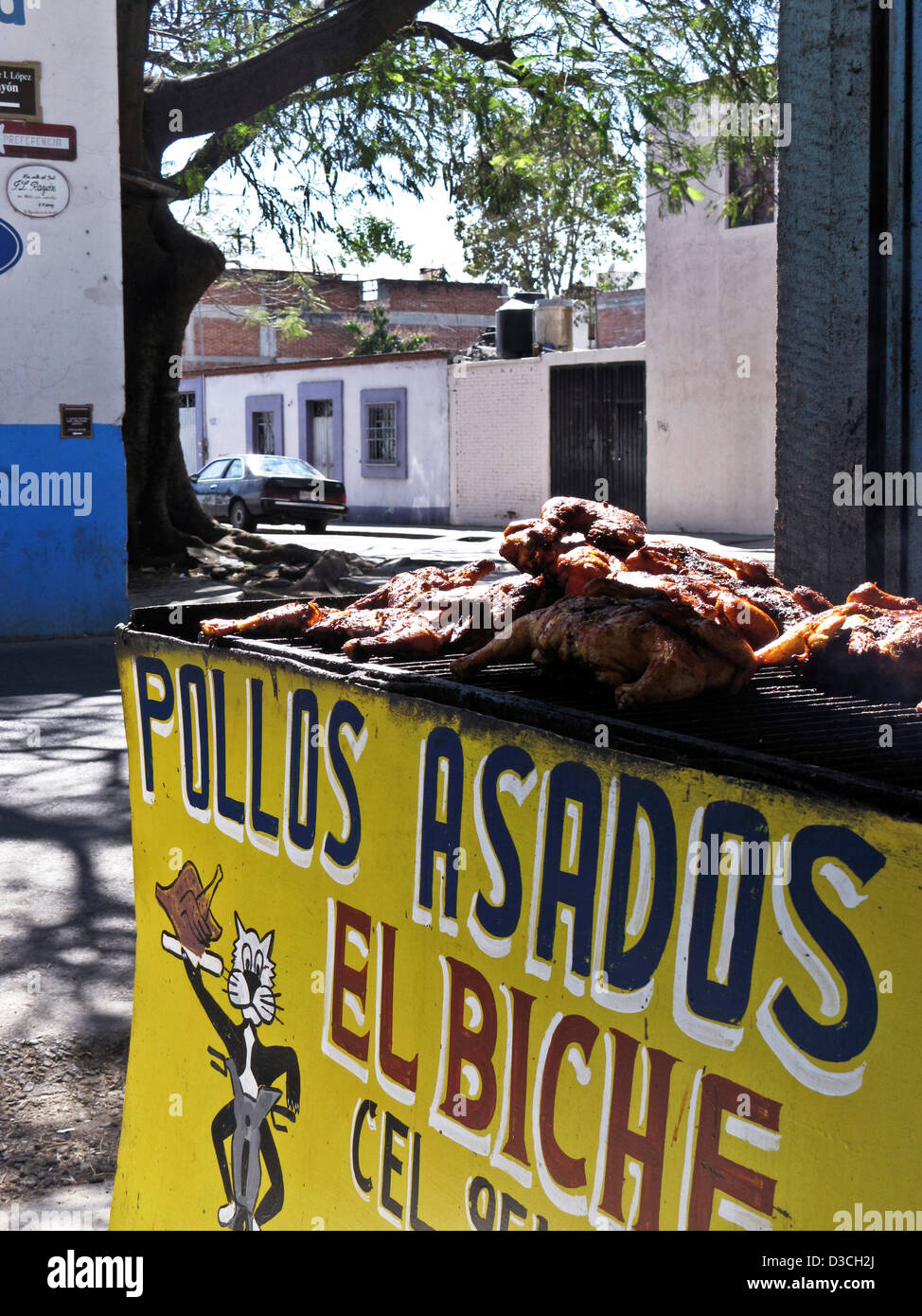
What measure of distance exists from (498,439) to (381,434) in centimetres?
406

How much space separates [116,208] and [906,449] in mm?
8526

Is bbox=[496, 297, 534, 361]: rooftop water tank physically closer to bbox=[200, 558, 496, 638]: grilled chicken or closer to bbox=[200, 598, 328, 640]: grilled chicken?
bbox=[200, 558, 496, 638]: grilled chicken

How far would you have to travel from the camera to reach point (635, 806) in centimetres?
176

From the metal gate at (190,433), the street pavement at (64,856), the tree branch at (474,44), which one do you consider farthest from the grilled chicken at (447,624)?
the metal gate at (190,433)

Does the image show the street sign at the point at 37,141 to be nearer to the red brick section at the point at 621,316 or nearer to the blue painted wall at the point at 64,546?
the blue painted wall at the point at 64,546

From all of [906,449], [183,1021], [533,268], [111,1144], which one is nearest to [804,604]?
[906,449]

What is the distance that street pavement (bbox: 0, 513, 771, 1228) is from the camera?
4.04m

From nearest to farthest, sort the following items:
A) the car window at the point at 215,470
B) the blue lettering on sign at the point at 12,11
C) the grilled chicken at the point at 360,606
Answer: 1. the grilled chicken at the point at 360,606
2. the blue lettering on sign at the point at 12,11
3. the car window at the point at 215,470

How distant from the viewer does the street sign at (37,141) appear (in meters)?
9.70

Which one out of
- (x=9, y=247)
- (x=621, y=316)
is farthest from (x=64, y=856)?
(x=621, y=316)

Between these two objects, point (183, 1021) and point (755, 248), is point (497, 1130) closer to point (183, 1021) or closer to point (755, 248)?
point (183, 1021)

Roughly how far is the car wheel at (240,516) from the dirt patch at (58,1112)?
2287cm

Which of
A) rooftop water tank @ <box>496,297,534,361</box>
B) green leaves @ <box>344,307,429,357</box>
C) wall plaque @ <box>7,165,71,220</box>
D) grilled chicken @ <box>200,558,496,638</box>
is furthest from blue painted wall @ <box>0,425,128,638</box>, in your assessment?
green leaves @ <box>344,307,429,357</box>

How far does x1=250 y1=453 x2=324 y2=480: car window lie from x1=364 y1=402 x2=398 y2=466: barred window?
3.28 metres
